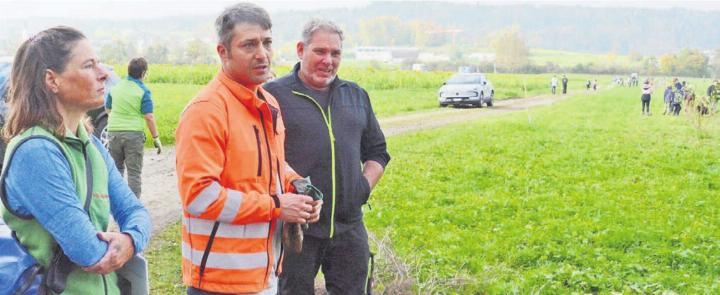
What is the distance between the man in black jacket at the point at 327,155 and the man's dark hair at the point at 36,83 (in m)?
1.30

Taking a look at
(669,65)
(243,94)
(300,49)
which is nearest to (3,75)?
(300,49)

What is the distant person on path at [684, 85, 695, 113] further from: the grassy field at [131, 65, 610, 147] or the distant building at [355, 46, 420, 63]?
the distant building at [355, 46, 420, 63]

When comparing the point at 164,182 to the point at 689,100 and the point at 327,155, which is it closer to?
the point at 327,155

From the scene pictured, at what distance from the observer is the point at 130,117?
7496 millimetres

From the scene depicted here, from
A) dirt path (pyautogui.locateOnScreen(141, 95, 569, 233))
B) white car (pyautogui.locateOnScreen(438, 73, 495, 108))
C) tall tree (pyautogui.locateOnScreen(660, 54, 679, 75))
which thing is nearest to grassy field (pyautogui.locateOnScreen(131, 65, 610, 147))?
white car (pyautogui.locateOnScreen(438, 73, 495, 108))

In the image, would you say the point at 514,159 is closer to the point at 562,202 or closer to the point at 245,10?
the point at 562,202

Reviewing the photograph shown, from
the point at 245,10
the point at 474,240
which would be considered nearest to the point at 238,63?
the point at 245,10

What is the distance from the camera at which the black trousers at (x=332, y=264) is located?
11.5ft

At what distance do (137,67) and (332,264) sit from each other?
4621 millimetres

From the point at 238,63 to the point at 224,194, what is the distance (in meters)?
0.54

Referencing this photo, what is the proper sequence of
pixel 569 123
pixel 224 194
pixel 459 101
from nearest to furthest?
pixel 224 194 < pixel 569 123 < pixel 459 101

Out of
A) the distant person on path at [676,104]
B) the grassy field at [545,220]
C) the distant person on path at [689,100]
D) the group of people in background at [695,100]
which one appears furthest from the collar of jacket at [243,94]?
the distant person on path at [676,104]

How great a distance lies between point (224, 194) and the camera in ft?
8.22

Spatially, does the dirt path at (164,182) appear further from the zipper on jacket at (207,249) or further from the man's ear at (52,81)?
the man's ear at (52,81)
